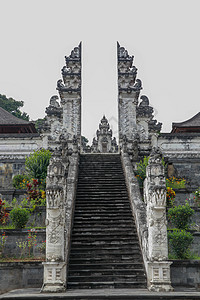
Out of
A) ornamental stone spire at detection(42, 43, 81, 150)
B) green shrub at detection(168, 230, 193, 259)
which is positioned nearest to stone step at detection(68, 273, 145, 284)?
green shrub at detection(168, 230, 193, 259)

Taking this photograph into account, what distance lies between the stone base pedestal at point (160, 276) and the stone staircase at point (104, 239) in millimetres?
647

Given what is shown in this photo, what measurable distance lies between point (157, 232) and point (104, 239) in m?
2.49

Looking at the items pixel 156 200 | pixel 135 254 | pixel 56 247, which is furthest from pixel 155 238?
pixel 56 247

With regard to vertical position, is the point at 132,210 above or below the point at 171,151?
below

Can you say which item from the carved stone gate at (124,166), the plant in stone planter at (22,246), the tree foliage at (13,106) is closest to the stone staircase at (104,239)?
the carved stone gate at (124,166)

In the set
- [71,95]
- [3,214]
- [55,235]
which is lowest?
[55,235]

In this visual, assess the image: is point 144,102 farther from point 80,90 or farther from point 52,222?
point 52,222

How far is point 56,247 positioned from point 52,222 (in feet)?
2.04

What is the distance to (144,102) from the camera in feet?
75.5

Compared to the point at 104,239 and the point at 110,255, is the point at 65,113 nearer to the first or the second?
the point at 104,239

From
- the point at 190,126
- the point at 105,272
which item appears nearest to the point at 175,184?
the point at 105,272

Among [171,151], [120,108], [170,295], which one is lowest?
[170,295]

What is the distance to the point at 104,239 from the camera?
11.3m

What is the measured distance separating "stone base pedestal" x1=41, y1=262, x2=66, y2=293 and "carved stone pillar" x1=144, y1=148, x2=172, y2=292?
2.13 m
